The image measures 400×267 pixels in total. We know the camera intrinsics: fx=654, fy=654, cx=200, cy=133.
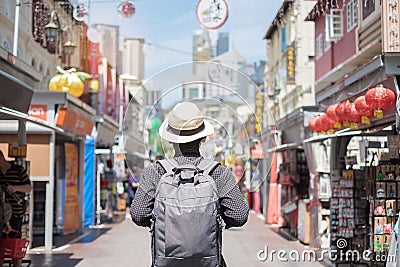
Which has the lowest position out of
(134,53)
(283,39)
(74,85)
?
(74,85)

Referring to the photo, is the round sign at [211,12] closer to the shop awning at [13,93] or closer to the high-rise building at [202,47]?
the high-rise building at [202,47]

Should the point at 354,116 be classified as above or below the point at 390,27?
below

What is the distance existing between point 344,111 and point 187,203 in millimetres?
7067

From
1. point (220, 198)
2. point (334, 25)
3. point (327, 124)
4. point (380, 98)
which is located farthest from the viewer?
point (334, 25)

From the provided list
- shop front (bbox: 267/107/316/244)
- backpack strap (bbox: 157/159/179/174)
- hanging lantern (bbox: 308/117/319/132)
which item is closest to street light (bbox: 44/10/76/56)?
shop front (bbox: 267/107/316/244)

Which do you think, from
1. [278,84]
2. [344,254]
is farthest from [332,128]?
[278,84]

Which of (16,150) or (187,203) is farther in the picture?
(16,150)

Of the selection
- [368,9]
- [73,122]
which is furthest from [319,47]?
[73,122]

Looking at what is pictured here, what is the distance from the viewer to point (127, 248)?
14.0 metres

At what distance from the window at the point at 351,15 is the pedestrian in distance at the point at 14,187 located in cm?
959

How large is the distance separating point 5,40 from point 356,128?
31.6 ft

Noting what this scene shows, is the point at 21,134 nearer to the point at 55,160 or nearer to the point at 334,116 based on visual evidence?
the point at 334,116

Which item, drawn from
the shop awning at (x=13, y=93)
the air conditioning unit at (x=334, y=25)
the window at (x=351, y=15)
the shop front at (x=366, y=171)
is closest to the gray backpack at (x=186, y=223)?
the shop awning at (x=13, y=93)

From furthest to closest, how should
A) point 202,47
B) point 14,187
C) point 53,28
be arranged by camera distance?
point 53,28 < point 202,47 < point 14,187
